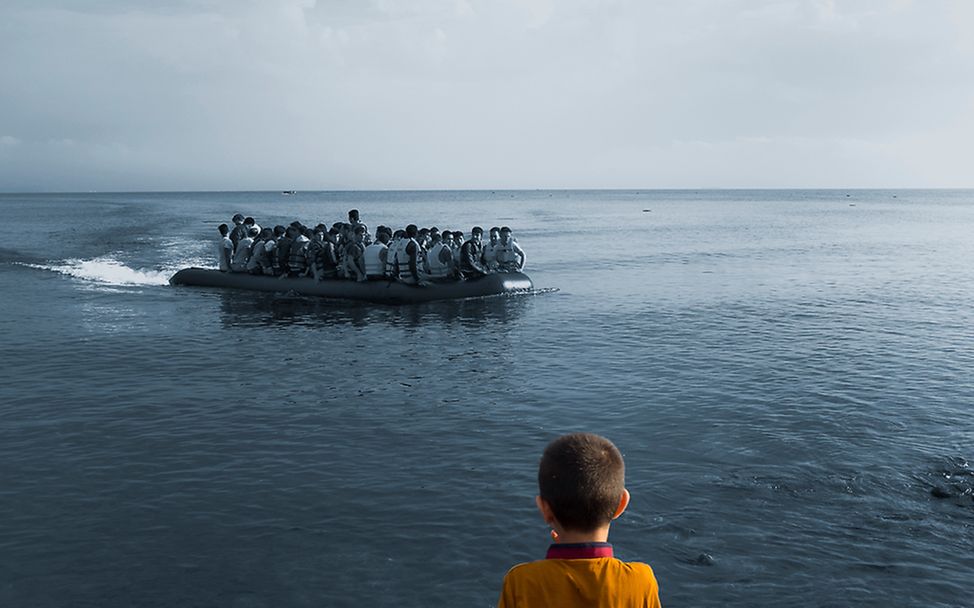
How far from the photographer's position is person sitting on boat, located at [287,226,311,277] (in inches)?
1009

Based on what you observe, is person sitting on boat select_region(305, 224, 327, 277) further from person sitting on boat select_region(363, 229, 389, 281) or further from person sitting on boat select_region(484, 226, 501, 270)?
person sitting on boat select_region(484, 226, 501, 270)

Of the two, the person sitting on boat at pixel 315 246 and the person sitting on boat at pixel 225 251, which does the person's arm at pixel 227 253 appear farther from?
the person sitting on boat at pixel 315 246

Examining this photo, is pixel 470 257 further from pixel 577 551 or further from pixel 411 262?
pixel 577 551

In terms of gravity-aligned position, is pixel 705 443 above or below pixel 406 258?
below

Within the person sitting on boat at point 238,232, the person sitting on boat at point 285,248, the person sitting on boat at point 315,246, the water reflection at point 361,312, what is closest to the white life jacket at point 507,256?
the water reflection at point 361,312

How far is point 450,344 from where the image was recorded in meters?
18.5

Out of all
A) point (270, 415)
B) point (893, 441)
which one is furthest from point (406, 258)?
point (893, 441)

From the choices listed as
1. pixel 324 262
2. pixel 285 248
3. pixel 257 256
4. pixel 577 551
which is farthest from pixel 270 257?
pixel 577 551

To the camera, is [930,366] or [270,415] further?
[930,366]

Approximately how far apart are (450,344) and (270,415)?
6.40 meters

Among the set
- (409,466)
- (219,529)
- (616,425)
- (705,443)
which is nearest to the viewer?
(219,529)

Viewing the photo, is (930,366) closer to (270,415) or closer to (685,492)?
(685,492)

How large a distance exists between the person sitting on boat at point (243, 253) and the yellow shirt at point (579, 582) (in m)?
26.0

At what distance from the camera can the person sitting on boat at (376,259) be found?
23766 millimetres
